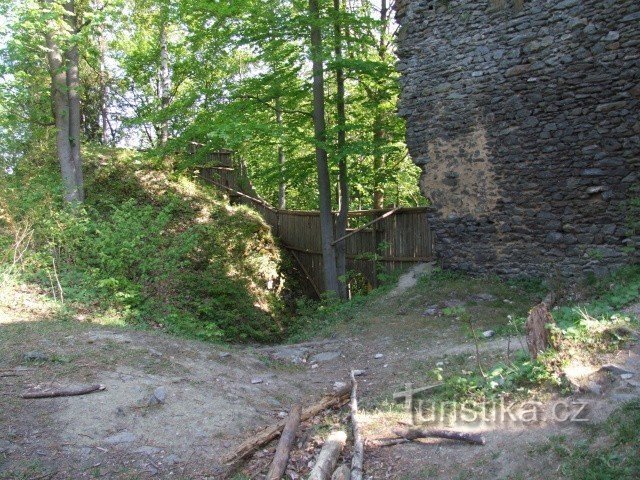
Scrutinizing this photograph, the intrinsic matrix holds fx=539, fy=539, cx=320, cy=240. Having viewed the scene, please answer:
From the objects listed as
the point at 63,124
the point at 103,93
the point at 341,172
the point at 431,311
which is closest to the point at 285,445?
the point at 431,311

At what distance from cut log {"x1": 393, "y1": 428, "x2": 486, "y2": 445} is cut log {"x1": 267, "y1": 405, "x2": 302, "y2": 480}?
0.90 meters

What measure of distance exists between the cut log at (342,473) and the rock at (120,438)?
1802 mm

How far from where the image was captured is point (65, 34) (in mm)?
9641

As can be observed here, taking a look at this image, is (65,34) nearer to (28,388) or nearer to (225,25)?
(225,25)

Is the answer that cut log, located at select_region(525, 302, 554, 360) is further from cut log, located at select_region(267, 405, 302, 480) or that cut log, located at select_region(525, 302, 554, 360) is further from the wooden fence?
the wooden fence

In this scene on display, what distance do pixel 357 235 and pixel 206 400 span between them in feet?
26.5

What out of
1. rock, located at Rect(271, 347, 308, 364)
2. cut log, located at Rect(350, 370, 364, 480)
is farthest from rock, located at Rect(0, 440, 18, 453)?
rock, located at Rect(271, 347, 308, 364)

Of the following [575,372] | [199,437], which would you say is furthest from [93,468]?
[575,372]

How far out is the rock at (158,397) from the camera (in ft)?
17.1

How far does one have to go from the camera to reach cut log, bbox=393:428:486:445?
4.07m

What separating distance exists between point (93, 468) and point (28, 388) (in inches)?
61.7

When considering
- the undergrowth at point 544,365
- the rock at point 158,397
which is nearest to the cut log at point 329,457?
the undergrowth at point 544,365

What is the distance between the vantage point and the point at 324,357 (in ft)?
26.3

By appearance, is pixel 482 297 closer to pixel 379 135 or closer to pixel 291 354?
pixel 291 354
